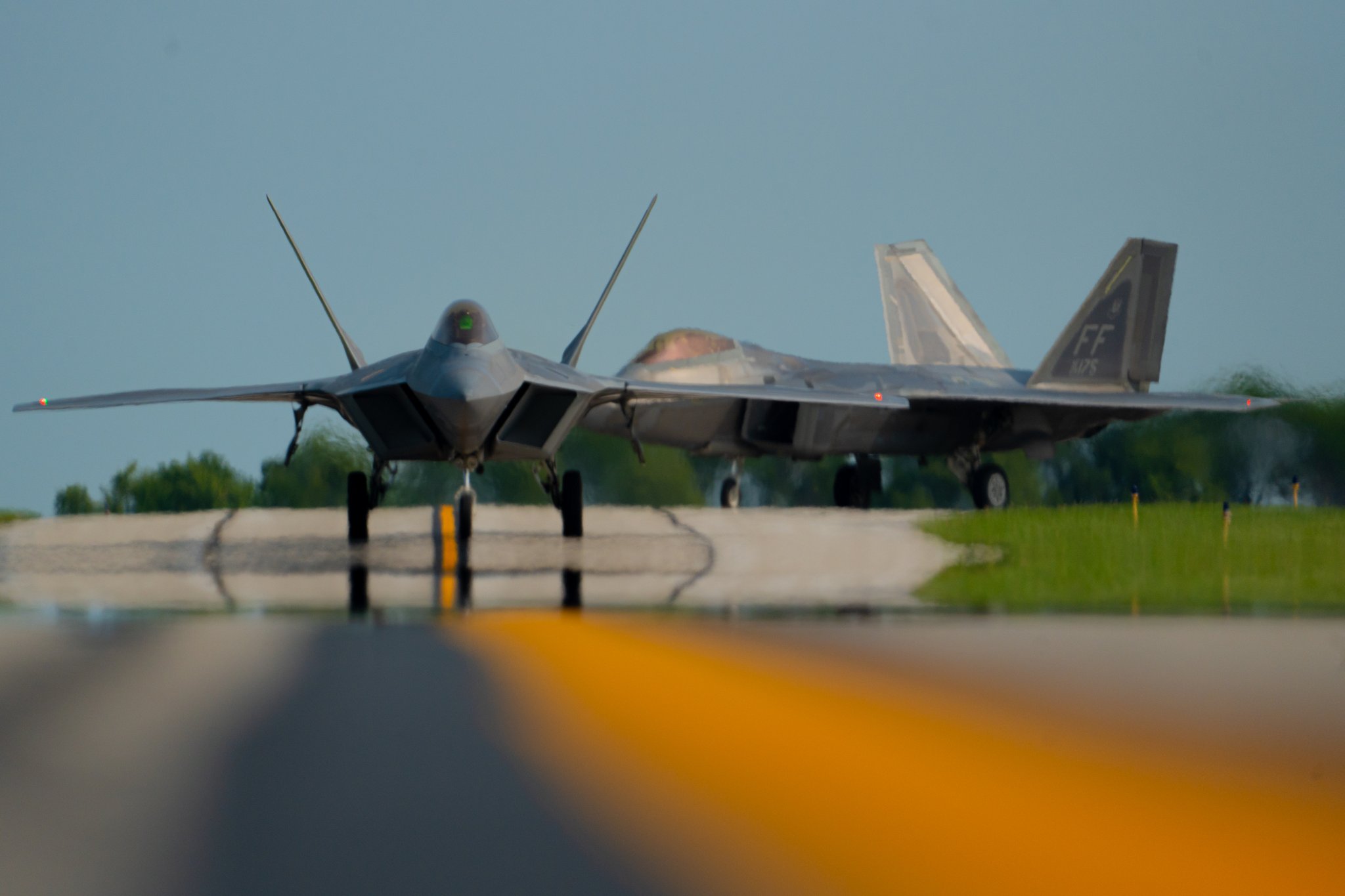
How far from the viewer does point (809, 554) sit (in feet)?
33.9

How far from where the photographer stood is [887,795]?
323cm

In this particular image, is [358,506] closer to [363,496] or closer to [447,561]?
[363,496]

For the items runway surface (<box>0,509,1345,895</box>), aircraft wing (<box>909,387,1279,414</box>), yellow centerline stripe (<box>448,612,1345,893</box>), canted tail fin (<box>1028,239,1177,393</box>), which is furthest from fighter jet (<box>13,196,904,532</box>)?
canted tail fin (<box>1028,239,1177,393</box>)

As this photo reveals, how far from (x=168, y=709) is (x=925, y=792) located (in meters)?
2.36

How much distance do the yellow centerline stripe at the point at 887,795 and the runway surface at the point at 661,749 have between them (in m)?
0.01

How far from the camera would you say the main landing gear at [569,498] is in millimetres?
11711

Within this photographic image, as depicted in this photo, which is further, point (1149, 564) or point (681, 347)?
point (681, 347)

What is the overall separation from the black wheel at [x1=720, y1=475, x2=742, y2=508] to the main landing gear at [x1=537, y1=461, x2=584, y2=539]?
Result: 23.8 ft

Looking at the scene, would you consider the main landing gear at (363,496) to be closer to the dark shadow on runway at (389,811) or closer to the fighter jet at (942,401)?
the fighter jet at (942,401)

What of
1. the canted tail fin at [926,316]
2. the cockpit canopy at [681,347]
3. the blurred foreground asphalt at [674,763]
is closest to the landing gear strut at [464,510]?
the blurred foreground asphalt at [674,763]

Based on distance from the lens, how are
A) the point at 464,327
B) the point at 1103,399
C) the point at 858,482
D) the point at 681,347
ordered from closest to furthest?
the point at 464,327 < the point at 681,347 < the point at 1103,399 < the point at 858,482

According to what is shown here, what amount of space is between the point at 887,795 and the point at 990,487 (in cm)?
1860

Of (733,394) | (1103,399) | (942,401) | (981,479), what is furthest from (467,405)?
(1103,399)

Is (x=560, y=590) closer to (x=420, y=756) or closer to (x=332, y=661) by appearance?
(x=332, y=661)
